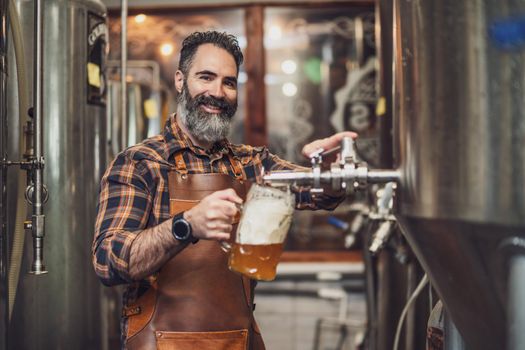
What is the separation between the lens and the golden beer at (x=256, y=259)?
1210mm

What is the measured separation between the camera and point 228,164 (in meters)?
1.82

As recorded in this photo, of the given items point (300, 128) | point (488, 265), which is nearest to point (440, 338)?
point (488, 265)

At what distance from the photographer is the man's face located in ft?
5.66

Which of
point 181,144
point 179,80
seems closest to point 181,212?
point 181,144

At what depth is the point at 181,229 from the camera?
1.32m

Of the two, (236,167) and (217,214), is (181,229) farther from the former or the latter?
(236,167)

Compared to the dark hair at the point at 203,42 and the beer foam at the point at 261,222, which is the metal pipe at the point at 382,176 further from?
the dark hair at the point at 203,42

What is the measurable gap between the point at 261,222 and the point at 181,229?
20 cm

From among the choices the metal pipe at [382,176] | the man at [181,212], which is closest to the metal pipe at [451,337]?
the metal pipe at [382,176]

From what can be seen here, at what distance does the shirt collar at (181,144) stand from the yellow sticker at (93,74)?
27.2 inches

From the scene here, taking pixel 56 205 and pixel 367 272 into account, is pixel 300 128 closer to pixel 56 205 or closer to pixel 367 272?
pixel 367 272

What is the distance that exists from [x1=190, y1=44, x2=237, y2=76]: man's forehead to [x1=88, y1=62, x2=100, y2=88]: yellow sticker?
28.9 inches

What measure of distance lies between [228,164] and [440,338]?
718 millimetres

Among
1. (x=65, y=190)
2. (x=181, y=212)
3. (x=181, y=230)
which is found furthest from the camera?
(x=65, y=190)
